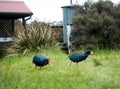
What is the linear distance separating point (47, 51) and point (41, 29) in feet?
4.54

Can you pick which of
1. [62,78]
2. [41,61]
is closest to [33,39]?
[41,61]

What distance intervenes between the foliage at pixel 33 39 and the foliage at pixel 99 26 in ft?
13.4

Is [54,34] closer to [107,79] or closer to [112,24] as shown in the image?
[112,24]

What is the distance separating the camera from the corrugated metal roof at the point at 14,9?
2012 cm

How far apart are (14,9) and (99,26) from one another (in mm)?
4744

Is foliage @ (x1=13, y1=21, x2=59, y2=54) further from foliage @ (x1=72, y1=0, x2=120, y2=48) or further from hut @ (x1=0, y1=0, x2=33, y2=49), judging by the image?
foliage @ (x1=72, y1=0, x2=120, y2=48)

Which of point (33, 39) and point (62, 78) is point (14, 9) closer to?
point (33, 39)

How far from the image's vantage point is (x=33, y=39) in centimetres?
1631

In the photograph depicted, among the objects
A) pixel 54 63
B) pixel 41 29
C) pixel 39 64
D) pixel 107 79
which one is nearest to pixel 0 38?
pixel 41 29

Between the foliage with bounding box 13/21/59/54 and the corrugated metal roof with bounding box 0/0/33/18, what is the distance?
343 centimetres

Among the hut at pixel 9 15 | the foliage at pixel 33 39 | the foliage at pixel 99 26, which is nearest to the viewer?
the foliage at pixel 33 39

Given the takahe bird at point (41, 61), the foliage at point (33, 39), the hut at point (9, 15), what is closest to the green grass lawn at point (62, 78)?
the takahe bird at point (41, 61)

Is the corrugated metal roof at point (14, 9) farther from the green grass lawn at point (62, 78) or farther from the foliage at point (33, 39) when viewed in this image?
the green grass lawn at point (62, 78)

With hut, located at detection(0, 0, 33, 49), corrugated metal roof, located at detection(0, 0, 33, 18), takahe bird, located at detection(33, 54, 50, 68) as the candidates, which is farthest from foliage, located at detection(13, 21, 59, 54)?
takahe bird, located at detection(33, 54, 50, 68)
